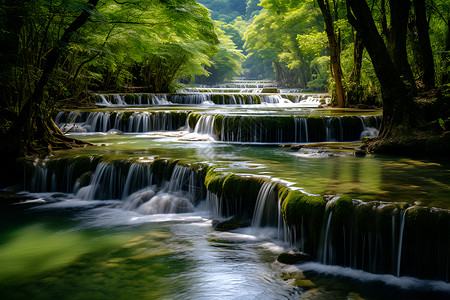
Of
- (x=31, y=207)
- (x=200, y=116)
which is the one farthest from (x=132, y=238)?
(x=200, y=116)

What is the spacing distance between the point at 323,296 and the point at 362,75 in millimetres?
15137

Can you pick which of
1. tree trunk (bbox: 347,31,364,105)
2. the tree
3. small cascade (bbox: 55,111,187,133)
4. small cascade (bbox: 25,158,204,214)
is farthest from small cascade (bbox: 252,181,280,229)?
tree trunk (bbox: 347,31,364,105)

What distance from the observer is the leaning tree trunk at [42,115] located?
9.05 meters

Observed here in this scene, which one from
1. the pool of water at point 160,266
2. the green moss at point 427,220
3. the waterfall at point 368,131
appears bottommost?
Answer: the pool of water at point 160,266

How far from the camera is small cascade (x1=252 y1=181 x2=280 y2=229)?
6469mm

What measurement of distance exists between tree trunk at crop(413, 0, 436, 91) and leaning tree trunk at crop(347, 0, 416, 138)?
312 centimetres

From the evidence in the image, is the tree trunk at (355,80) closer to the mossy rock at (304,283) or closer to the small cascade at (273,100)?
the small cascade at (273,100)

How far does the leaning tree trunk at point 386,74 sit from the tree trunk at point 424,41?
312 centimetres

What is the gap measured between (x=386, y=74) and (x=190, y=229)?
5.68 m

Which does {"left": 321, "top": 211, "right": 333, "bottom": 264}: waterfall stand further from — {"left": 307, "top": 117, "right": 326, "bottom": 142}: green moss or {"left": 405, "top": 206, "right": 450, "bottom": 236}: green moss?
{"left": 307, "top": 117, "right": 326, "bottom": 142}: green moss

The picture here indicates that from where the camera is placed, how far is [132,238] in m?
6.72

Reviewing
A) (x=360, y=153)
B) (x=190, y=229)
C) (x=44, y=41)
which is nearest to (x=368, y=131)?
(x=360, y=153)

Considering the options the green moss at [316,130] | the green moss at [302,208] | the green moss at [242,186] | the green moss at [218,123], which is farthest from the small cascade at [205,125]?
the green moss at [302,208]

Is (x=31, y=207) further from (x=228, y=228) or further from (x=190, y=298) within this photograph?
(x=190, y=298)
